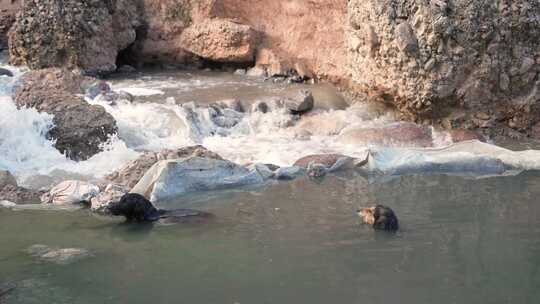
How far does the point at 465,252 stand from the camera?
16.2 feet

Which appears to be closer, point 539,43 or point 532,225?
point 532,225

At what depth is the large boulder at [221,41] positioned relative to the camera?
11383 mm

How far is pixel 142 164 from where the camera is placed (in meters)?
7.00

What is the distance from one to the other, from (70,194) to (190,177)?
98 cm

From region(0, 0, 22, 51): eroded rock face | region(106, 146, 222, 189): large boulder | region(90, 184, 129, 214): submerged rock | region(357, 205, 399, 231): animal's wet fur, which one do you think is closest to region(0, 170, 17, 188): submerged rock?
region(106, 146, 222, 189): large boulder

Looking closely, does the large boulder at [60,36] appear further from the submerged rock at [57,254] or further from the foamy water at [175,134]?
the submerged rock at [57,254]

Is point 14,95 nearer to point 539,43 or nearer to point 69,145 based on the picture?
point 69,145

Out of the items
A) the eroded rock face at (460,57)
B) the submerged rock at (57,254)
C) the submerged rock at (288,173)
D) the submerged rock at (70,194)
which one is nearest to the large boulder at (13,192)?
the submerged rock at (70,194)

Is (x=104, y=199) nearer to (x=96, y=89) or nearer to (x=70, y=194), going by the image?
(x=70, y=194)

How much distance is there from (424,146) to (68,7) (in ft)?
18.8

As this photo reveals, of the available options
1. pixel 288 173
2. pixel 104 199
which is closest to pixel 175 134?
pixel 288 173

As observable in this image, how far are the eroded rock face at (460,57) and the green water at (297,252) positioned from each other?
224 centimetres

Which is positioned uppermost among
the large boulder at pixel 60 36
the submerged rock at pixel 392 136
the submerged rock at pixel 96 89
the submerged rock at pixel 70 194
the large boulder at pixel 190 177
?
the large boulder at pixel 60 36

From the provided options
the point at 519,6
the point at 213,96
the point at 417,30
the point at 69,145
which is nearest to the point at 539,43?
the point at 519,6
